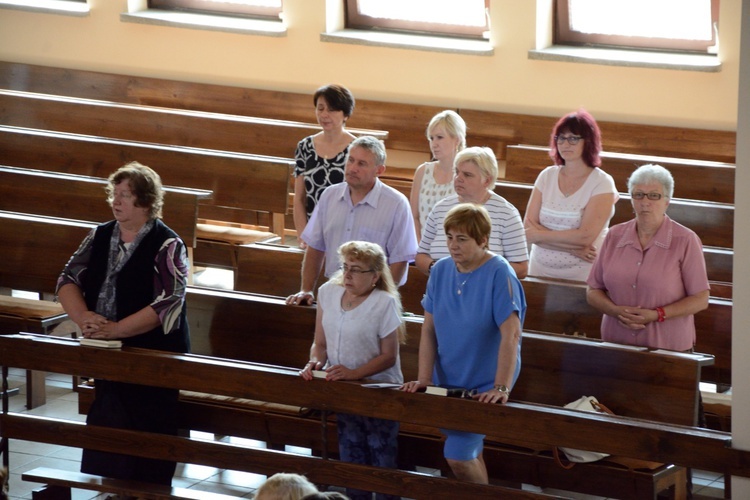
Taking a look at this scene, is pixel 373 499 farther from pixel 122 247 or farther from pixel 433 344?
pixel 122 247

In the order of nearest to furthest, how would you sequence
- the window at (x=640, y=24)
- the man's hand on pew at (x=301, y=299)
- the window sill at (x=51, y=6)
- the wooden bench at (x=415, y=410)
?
the wooden bench at (x=415, y=410), the man's hand on pew at (x=301, y=299), the window at (x=640, y=24), the window sill at (x=51, y=6)

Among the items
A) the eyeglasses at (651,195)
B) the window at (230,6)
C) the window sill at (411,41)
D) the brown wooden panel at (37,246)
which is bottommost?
the brown wooden panel at (37,246)

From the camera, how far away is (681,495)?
13.4 ft

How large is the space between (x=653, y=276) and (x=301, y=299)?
55.7 inches

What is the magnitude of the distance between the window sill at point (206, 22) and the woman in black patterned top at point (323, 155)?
4.11m

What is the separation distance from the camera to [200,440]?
393cm

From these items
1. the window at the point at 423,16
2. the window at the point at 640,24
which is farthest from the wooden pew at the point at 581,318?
the window at the point at 423,16

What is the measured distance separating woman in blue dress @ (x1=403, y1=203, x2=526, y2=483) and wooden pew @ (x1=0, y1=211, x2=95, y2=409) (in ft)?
8.11

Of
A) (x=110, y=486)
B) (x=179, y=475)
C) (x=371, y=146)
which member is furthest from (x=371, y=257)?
(x=179, y=475)

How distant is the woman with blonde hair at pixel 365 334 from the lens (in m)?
3.91

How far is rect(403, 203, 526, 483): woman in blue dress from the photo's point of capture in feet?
12.1

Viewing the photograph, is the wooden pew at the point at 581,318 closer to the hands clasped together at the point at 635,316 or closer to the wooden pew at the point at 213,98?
the hands clasped together at the point at 635,316

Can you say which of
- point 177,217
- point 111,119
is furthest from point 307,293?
point 111,119

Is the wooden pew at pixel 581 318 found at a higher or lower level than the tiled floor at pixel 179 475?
higher
